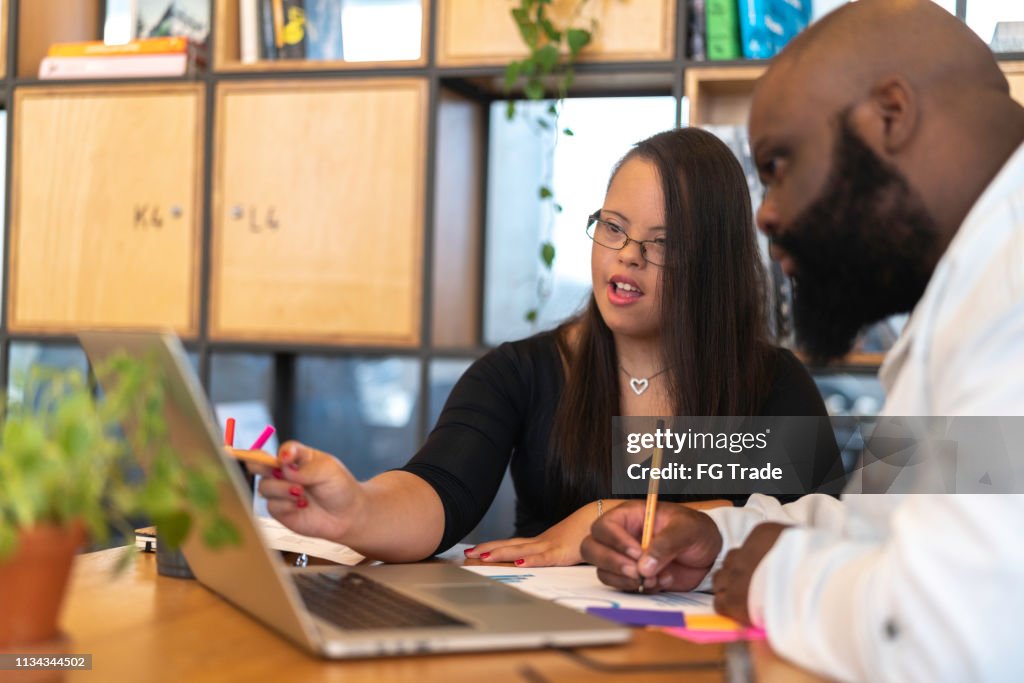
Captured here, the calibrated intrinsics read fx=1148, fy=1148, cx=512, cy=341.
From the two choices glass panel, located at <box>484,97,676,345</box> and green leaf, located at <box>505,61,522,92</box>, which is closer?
green leaf, located at <box>505,61,522,92</box>

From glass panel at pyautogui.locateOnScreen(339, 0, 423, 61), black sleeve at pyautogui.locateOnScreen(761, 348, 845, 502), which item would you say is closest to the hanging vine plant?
glass panel at pyautogui.locateOnScreen(339, 0, 423, 61)

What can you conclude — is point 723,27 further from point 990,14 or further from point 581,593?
point 581,593

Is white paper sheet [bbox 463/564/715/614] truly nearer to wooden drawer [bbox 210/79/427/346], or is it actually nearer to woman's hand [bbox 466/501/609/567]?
woman's hand [bbox 466/501/609/567]

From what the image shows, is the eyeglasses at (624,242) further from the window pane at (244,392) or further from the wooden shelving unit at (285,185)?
the window pane at (244,392)

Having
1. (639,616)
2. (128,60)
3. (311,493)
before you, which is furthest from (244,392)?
(639,616)

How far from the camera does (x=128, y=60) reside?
2.91m

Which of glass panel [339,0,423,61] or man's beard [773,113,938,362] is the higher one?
glass panel [339,0,423,61]

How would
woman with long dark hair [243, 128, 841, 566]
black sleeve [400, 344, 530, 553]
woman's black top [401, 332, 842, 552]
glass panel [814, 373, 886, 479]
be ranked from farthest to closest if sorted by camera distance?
glass panel [814, 373, 886, 479] → woman with long dark hair [243, 128, 841, 566] → woman's black top [401, 332, 842, 552] → black sleeve [400, 344, 530, 553]

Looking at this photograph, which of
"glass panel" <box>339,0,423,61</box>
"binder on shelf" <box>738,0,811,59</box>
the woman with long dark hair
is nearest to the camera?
the woman with long dark hair

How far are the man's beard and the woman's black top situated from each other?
63 centimetres

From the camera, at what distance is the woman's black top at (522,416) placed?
1693 mm

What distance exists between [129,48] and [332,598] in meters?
2.28

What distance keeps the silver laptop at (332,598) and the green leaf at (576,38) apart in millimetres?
1678

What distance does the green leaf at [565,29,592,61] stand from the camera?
2.53m
